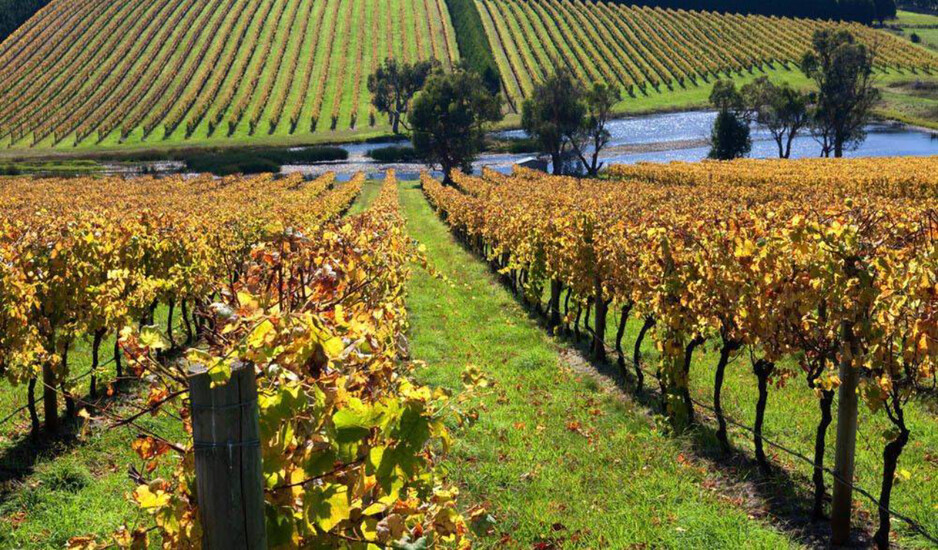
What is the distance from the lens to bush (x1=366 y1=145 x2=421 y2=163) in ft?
270

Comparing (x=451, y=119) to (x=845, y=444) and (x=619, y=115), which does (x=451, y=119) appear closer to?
(x=619, y=115)

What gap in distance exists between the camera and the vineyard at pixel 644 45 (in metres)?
115

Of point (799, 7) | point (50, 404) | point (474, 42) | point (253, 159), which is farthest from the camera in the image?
point (799, 7)

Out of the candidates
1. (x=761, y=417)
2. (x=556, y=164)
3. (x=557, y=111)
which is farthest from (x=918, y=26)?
(x=761, y=417)

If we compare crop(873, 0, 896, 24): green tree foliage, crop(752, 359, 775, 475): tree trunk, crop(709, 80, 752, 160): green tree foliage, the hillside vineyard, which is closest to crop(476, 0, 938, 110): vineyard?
the hillside vineyard

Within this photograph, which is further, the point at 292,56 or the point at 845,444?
the point at 292,56

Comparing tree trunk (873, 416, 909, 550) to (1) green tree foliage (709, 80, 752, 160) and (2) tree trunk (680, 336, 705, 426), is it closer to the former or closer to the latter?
(2) tree trunk (680, 336, 705, 426)

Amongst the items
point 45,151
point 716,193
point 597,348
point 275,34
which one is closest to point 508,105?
point 275,34

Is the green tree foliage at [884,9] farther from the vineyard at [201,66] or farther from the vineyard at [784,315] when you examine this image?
the vineyard at [784,315]

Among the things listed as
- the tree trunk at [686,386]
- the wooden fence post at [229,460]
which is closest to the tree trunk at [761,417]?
the tree trunk at [686,386]

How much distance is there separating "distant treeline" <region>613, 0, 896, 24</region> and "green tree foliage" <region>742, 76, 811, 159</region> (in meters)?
84.3

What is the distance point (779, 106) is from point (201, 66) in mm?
83700

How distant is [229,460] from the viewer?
2727 millimetres

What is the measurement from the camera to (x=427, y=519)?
364cm
